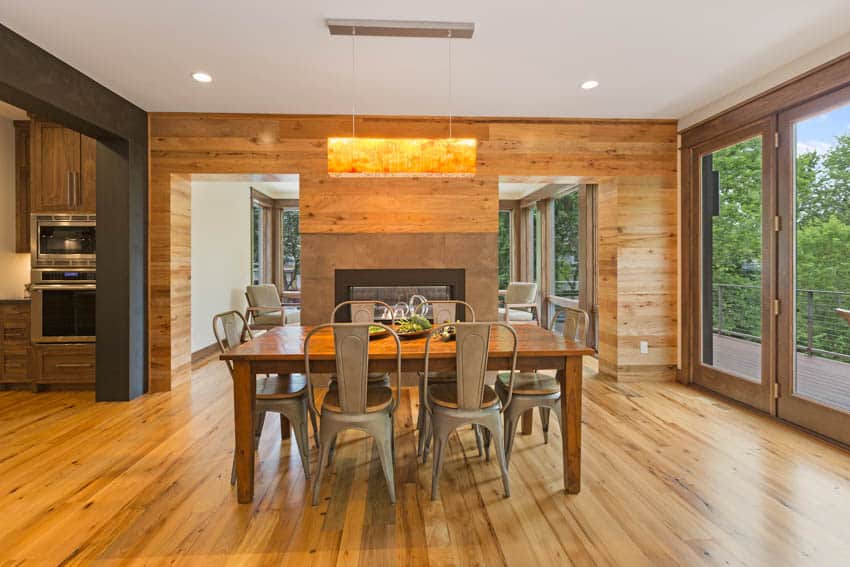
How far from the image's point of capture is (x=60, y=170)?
429cm

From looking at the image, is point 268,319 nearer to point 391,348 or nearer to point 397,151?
point 397,151

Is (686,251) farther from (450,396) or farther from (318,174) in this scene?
(318,174)

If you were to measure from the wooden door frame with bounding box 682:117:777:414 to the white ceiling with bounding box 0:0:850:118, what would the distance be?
0.42m

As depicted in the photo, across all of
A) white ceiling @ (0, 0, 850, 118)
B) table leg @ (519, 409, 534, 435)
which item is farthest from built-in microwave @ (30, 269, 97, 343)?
table leg @ (519, 409, 534, 435)

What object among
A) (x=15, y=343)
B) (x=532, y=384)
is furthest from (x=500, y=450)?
(x=15, y=343)

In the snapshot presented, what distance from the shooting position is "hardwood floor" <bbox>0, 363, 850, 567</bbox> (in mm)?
1935

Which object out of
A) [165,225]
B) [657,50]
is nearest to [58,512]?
[165,225]

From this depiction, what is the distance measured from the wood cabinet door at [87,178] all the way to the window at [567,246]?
5395mm

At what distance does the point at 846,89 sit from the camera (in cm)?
297

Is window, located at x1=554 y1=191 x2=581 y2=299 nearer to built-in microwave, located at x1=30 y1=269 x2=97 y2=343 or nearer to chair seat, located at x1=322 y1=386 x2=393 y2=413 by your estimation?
chair seat, located at x1=322 y1=386 x2=393 y2=413

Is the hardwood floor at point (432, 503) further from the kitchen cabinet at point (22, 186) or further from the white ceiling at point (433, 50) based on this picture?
the white ceiling at point (433, 50)

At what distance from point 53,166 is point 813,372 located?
638 centimetres

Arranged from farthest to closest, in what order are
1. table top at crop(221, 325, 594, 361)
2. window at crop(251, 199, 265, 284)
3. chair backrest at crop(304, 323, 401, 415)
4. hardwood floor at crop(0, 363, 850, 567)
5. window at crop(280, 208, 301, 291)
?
window at crop(280, 208, 301, 291) < window at crop(251, 199, 265, 284) < table top at crop(221, 325, 594, 361) < chair backrest at crop(304, 323, 401, 415) < hardwood floor at crop(0, 363, 850, 567)

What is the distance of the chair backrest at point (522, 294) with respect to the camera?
6723 millimetres
